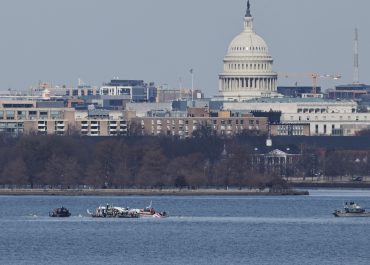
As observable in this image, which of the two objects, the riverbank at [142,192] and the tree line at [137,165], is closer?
the riverbank at [142,192]

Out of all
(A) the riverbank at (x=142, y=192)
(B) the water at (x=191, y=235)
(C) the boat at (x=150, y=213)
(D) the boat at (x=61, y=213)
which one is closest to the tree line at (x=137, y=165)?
(A) the riverbank at (x=142, y=192)

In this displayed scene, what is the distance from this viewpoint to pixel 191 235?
114312mm

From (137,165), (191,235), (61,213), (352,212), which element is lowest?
(191,235)

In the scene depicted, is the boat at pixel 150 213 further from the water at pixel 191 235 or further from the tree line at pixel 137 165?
the tree line at pixel 137 165

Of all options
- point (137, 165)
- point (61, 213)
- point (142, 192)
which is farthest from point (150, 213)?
point (137, 165)

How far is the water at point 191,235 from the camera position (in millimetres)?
103438

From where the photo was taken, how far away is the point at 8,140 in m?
181

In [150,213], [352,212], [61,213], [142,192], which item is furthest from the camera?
[142,192]

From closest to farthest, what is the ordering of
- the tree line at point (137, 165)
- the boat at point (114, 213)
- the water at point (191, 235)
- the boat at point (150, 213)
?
the water at point (191, 235) < the boat at point (114, 213) < the boat at point (150, 213) < the tree line at point (137, 165)

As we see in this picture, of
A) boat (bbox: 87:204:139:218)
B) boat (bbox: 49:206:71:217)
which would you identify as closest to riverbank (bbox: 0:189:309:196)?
boat (bbox: 87:204:139:218)

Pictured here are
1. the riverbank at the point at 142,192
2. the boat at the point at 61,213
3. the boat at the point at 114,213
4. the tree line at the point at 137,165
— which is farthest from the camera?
the tree line at the point at 137,165

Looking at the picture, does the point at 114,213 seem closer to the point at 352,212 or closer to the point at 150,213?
the point at 150,213

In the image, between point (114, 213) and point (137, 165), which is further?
point (137, 165)

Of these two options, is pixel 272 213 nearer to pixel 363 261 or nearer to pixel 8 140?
pixel 363 261
